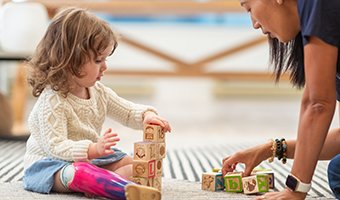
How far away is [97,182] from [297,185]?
35 cm

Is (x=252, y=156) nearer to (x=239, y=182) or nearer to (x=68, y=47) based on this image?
(x=239, y=182)

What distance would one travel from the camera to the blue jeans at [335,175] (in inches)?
45.6

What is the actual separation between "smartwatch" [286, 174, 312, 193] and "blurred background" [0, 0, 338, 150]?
1.17 m

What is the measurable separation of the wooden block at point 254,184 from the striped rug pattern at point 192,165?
3.9 inches

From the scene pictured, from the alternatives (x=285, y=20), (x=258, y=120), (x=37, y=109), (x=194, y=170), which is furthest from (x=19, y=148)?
(x=258, y=120)

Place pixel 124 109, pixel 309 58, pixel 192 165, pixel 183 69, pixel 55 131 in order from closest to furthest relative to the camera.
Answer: pixel 309 58 → pixel 55 131 → pixel 124 109 → pixel 192 165 → pixel 183 69

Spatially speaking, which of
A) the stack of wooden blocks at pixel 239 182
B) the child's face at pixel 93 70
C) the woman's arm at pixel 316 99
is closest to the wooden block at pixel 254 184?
the stack of wooden blocks at pixel 239 182

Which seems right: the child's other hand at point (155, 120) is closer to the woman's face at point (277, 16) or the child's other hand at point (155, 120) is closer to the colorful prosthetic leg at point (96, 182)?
the colorful prosthetic leg at point (96, 182)

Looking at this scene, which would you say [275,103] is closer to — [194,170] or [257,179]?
[194,170]

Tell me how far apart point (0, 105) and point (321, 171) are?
1.44 metres

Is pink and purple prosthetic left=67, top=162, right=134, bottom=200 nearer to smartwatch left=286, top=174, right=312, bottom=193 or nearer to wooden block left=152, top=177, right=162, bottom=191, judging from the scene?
wooden block left=152, top=177, right=162, bottom=191

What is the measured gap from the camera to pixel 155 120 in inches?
47.2

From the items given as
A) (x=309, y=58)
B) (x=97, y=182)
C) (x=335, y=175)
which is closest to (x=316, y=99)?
(x=309, y=58)

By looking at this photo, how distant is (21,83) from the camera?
117 inches
